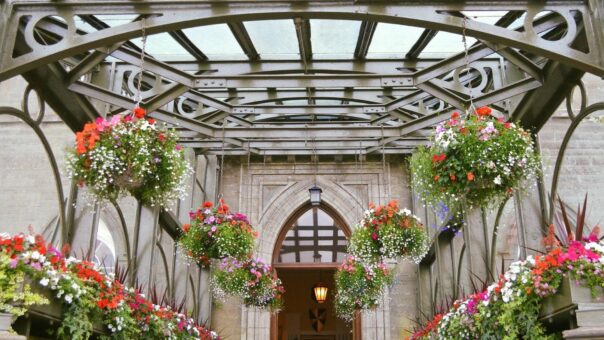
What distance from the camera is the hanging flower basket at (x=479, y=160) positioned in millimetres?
4023

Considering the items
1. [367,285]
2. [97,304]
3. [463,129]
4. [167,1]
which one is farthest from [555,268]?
[367,285]

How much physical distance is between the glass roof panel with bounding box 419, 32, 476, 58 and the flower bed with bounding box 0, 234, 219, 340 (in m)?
4.07

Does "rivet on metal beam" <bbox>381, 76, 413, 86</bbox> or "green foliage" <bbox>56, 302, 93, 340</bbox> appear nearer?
"green foliage" <bbox>56, 302, 93, 340</bbox>

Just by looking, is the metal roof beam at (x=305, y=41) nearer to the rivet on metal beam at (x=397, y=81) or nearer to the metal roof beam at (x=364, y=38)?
the metal roof beam at (x=364, y=38)

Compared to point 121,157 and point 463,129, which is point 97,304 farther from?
point 463,129

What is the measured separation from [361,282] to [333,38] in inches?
125

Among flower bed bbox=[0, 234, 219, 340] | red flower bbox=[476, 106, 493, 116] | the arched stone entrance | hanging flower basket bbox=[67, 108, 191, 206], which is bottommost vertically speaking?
flower bed bbox=[0, 234, 219, 340]

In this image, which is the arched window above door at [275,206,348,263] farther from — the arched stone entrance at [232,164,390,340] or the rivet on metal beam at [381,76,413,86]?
the rivet on metal beam at [381,76,413,86]

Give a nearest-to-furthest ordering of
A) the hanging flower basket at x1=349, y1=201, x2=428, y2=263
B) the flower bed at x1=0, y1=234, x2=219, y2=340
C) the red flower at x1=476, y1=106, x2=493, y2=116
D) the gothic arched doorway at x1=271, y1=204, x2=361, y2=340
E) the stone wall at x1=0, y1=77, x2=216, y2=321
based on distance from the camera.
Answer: the flower bed at x1=0, y1=234, x2=219, y2=340
the red flower at x1=476, y1=106, x2=493, y2=116
the hanging flower basket at x1=349, y1=201, x2=428, y2=263
the stone wall at x1=0, y1=77, x2=216, y2=321
the gothic arched doorway at x1=271, y1=204, x2=361, y2=340

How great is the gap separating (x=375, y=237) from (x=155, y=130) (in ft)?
11.6

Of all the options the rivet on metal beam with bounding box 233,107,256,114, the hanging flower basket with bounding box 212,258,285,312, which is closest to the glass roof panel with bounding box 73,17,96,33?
the rivet on metal beam with bounding box 233,107,256,114

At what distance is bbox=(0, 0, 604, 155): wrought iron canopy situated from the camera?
4250 millimetres

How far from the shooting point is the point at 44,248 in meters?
3.35

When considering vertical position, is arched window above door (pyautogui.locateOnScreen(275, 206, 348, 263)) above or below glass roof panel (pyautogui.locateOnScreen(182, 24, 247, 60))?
below
